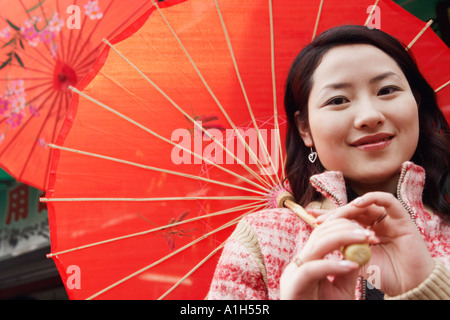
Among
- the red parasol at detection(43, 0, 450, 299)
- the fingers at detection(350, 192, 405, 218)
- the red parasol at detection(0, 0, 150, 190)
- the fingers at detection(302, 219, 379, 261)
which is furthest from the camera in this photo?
the red parasol at detection(0, 0, 150, 190)

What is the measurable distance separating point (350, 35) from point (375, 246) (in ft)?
1.86

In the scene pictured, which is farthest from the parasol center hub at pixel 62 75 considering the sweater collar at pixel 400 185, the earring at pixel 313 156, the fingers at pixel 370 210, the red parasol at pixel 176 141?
the fingers at pixel 370 210

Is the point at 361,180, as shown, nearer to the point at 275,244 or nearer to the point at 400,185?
the point at 400,185

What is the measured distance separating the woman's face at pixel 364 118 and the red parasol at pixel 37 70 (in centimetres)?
129

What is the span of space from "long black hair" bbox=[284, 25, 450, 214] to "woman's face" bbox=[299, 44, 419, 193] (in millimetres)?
85

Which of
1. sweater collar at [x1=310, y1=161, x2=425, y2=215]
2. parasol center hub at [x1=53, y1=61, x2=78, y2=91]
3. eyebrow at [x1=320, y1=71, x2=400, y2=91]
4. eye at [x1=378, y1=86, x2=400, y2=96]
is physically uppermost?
parasol center hub at [x1=53, y1=61, x2=78, y2=91]

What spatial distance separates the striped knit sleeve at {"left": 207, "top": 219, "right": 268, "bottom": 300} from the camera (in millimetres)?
1100

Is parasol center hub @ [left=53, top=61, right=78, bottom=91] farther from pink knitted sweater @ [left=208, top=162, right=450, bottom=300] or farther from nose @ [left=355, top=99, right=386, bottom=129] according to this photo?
nose @ [left=355, top=99, right=386, bottom=129]

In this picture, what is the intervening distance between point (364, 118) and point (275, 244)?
374mm

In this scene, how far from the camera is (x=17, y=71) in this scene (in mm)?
2176

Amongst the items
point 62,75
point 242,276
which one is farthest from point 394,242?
point 62,75

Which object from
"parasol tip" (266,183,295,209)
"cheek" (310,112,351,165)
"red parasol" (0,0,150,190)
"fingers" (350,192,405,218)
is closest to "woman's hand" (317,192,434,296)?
"fingers" (350,192,405,218)

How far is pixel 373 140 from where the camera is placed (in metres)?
1.12

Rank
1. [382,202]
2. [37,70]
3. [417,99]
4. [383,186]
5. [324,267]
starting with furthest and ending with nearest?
[37,70] → [417,99] → [383,186] → [382,202] → [324,267]
